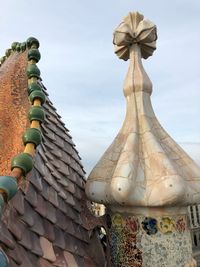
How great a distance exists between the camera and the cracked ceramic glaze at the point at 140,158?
117 inches

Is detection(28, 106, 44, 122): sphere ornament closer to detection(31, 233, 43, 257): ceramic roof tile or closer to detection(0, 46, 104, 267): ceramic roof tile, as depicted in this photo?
detection(0, 46, 104, 267): ceramic roof tile

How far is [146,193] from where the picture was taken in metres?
2.99

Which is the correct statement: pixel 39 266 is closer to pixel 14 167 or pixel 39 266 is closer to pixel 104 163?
pixel 14 167

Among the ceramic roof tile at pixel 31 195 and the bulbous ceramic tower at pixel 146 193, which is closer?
the ceramic roof tile at pixel 31 195

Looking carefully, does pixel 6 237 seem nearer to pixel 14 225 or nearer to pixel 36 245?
pixel 14 225

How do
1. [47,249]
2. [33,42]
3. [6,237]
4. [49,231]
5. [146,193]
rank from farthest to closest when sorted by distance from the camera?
[33,42]
[146,193]
[49,231]
[47,249]
[6,237]

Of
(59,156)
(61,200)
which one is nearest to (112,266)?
(61,200)

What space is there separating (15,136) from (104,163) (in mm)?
963

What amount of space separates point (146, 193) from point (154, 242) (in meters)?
0.44

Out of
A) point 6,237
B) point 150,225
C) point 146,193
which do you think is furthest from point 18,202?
point 150,225

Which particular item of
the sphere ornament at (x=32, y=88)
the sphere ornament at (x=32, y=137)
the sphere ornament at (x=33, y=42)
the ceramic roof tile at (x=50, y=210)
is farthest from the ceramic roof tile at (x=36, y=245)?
the sphere ornament at (x=33, y=42)

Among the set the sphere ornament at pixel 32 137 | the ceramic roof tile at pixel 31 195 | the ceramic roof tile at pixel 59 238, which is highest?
the sphere ornament at pixel 32 137

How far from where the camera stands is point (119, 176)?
3059mm

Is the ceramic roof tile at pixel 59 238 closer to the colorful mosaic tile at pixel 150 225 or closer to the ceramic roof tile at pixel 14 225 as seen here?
the ceramic roof tile at pixel 14 225
